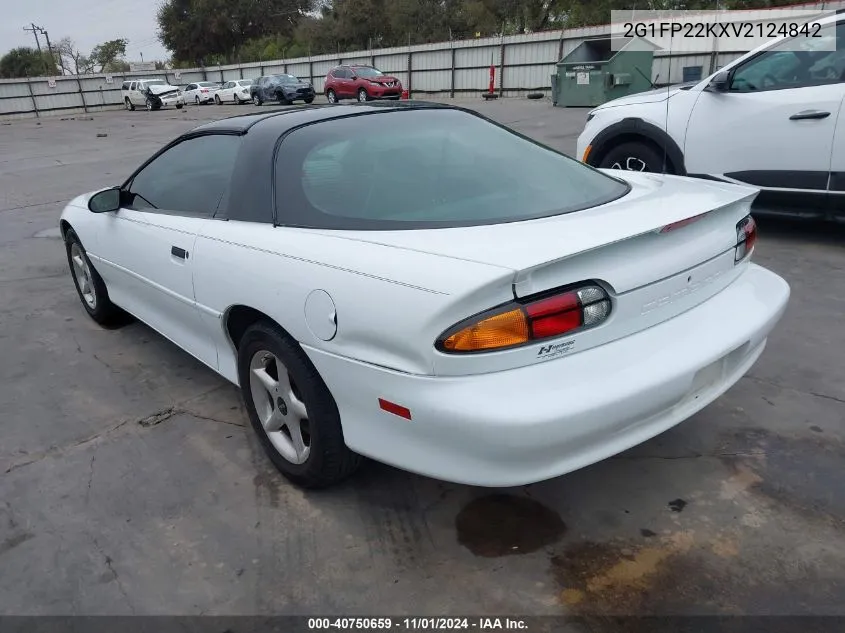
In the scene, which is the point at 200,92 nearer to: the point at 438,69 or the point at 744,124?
the point at 438,69

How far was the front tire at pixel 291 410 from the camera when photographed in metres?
2.39

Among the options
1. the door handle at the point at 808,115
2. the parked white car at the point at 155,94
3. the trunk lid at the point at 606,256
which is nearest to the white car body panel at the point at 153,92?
the parked white car at the point at 155,94

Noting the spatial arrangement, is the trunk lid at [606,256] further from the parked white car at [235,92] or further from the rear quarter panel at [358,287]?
the parked white car at [235,92]

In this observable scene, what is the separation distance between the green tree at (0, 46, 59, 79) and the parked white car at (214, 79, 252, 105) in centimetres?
5594

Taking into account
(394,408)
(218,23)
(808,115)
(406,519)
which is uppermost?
(218,23)

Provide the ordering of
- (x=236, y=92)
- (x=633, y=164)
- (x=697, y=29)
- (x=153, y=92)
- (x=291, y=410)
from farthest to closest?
(x=153, y=92), (x=236, y=92), (x=697, y=29), (x=633, y=164), (x=291, y=410)

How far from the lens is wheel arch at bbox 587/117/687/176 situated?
224 inches

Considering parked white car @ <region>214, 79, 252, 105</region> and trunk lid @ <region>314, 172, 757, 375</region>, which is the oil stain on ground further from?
parked white car @ <region>214, 79, 252, 105</region>

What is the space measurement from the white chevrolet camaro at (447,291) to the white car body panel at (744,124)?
258 centimetres

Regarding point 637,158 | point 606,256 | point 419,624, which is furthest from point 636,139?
point 419,624

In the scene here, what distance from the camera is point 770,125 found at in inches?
203

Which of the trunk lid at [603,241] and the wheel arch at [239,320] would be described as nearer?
the trunk lid at [603,241]

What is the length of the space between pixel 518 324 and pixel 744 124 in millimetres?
4320

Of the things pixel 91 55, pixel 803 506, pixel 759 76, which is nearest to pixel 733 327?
pixel 803 506
